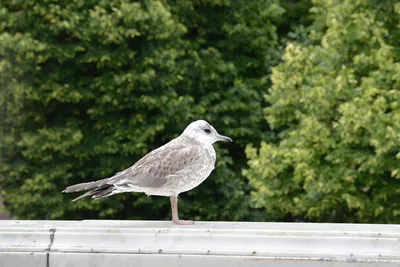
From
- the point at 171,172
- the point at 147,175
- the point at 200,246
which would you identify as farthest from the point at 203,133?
the point at 200,246

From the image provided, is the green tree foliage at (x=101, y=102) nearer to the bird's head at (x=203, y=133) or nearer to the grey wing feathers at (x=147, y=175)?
the bird's head at (x=203, y=133)

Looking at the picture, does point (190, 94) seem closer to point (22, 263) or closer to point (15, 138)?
point (15, 138)

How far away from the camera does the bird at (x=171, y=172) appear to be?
6852 mm

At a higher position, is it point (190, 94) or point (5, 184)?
point (190, 94)

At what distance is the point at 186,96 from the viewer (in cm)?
1762

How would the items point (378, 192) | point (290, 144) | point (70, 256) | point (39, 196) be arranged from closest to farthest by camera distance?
point (70, 256) → point (378, 192) → point (290, 144) → point (39, 196)

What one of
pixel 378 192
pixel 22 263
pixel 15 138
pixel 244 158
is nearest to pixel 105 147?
pixel 15 138

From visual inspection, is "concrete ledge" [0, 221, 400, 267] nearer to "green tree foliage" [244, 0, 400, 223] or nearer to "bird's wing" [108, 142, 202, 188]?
"bird's wing" [108, 142, 202, 188]

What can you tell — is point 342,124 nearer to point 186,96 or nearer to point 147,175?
point 186,96

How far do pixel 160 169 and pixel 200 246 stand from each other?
1.11 m

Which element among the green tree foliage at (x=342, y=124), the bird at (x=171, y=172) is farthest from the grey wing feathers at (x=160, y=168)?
the green tree foliage at (x=342, y=124)

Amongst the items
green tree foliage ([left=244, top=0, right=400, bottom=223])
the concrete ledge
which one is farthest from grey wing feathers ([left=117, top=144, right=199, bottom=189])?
green tree foliage ([left=244, top=0, right=400, bottom=223])

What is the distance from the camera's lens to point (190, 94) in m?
18.7

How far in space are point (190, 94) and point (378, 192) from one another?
6214 millimetres
